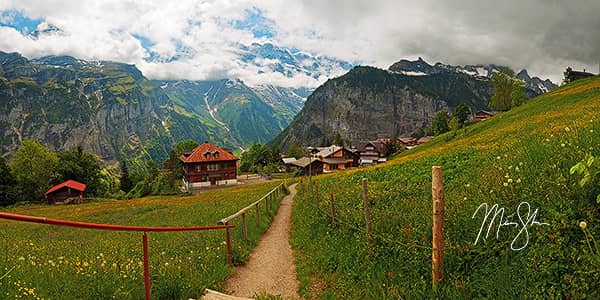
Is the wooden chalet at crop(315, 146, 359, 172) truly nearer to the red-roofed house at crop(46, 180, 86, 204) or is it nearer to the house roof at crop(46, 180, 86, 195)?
the house roof at crop(46, 180, 86, 195)

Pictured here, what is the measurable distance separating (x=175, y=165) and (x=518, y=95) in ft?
337

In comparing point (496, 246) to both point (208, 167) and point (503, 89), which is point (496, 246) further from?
point (503, 89)

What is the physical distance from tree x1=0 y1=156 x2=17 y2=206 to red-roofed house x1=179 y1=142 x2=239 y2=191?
33.2m

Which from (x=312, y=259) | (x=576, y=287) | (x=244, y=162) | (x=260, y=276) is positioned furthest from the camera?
(x=244, y=162)

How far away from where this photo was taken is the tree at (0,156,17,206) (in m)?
64.2

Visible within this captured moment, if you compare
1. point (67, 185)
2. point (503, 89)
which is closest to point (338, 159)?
point (503, 89)

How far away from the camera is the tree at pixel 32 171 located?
220 feet

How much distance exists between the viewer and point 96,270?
21.6ft

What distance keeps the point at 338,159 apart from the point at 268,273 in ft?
304

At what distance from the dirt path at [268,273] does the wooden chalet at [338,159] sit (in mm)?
83288

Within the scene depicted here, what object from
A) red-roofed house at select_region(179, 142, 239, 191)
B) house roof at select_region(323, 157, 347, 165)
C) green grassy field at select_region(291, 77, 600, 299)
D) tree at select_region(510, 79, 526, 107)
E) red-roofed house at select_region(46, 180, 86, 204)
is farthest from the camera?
house roof at select_region(323, 157, 347, 165)

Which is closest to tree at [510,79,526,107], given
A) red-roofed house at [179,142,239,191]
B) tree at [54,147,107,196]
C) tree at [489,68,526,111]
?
tree at [489,68,526,111]

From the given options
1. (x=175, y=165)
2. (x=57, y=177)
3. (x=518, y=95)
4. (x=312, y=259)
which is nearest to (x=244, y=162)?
(x=175, y=165)

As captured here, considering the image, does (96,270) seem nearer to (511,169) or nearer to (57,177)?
(511,169)
